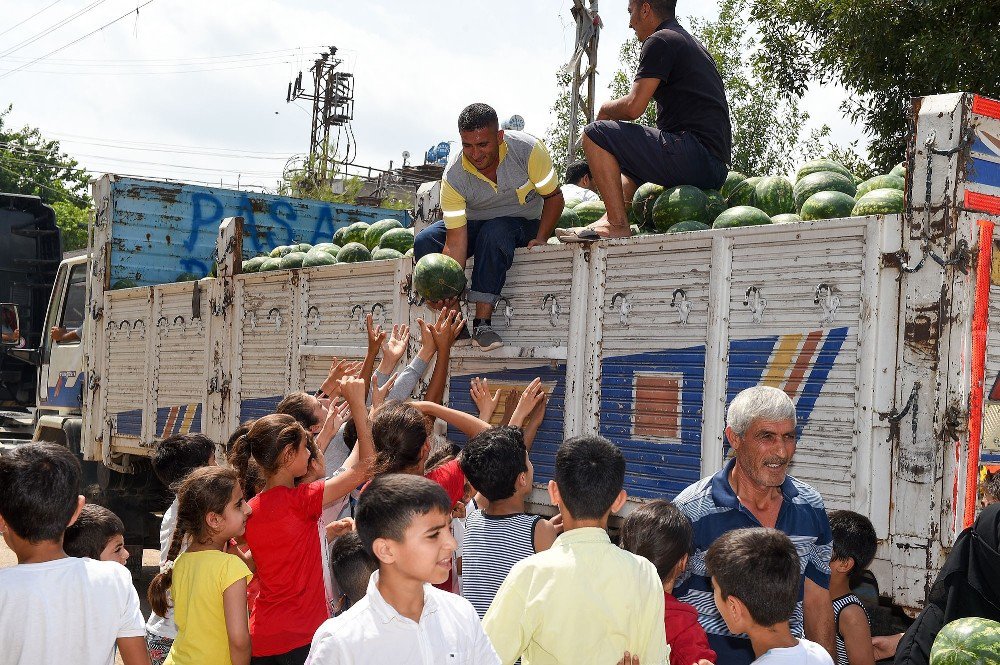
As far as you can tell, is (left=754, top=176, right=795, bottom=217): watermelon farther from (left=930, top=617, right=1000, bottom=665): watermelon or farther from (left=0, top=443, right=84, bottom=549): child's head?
(left=0, top=443, right=84, bottom=549): child's head

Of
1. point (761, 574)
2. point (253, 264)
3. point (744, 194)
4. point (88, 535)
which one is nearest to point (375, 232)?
point (253, 264)

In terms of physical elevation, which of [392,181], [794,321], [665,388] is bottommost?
[665,388]

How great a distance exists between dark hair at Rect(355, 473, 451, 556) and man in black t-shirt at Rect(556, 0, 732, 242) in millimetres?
2967

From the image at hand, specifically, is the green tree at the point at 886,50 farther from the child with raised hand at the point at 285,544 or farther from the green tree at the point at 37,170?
the green tree at the point at 37,170

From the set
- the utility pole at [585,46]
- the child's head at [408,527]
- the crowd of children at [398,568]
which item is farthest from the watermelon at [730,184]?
the utility pole at [585,46]

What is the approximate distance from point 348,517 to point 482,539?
60.1 inches

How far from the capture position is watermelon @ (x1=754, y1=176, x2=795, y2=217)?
6.03m

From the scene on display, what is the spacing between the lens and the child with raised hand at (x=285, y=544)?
437cm

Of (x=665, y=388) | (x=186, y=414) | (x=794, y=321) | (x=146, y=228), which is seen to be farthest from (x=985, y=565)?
(x=146, y=228)

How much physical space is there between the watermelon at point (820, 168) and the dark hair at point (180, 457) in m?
3.70

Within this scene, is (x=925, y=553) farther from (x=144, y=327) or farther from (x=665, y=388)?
(x=144, y=327)

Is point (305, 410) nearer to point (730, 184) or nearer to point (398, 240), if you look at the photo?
point (398, 240)

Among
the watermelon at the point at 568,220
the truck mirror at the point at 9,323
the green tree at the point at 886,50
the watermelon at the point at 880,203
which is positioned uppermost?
the green tree at the point at 886,50

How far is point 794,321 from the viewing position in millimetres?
4410
